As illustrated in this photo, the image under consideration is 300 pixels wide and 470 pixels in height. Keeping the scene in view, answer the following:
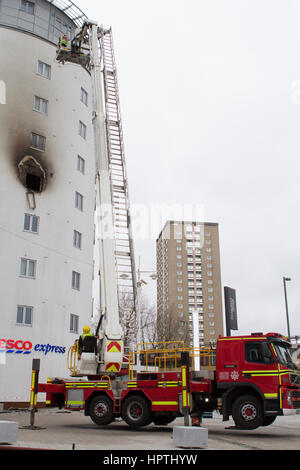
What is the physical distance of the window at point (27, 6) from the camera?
3684 centimetres

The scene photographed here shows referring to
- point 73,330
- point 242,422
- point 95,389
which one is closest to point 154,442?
point 242,422

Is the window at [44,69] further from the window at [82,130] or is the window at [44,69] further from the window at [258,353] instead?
the window at [258,353]

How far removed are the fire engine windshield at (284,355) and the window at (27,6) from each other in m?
33.0

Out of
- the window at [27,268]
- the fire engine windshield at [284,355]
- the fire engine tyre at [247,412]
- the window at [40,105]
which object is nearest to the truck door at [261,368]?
the fire engine windshield at [284,355]

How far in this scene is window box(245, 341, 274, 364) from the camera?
15.7 m

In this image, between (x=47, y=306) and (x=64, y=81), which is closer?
(x=47, y=306)

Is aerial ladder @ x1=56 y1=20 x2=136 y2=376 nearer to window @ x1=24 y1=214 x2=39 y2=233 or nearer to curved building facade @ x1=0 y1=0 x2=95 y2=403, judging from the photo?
curved building facade @ x1=0 y1=0 x2=95 y2=403

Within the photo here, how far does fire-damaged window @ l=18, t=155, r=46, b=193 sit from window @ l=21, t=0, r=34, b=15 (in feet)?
42.9

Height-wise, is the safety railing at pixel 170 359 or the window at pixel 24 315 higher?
the window at pixel 24 315

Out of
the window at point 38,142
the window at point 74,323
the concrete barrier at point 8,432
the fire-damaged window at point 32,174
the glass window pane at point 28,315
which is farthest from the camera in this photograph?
the window at point 38,142

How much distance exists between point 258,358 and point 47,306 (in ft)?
61.7

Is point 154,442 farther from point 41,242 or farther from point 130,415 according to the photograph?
point 41,242

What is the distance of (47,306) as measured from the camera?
31.3m

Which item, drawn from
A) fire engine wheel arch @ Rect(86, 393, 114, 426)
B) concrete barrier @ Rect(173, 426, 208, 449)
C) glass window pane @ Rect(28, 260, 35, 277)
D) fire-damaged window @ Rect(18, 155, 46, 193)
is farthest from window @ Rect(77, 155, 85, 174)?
concrete barrier @ Rect(173, 426, 208, 449)
